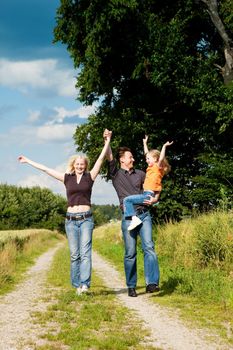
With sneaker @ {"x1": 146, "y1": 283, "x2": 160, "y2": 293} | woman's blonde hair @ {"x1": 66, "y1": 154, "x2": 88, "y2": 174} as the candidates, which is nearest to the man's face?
woman's blonde hair @ {"x1": 66, "y1": 154, "x2": 88, "y2": 174}

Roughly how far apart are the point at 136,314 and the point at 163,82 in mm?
14135

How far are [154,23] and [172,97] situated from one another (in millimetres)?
3784

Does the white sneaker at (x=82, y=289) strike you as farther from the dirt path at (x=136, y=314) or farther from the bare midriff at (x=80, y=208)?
the bare midriff at (x=80, y=208)

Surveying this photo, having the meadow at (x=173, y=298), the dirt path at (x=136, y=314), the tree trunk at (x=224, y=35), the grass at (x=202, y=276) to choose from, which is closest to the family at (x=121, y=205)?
Answer: the meadow at (x=173, y=298)

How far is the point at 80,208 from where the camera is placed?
329 inches

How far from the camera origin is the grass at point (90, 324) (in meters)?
5.23

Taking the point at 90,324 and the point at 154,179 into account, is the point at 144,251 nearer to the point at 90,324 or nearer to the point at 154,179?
the point at 154,179

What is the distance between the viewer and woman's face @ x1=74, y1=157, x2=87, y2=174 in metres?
8.38

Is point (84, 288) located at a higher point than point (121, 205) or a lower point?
lower

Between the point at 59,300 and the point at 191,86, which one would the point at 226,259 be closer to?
the point at 59,300

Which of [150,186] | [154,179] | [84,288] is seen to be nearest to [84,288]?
[84,288]

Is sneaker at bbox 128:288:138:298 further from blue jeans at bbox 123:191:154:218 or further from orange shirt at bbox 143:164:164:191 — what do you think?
orange shirt at bbox 143:164:164:191

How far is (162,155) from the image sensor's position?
27.9 feet

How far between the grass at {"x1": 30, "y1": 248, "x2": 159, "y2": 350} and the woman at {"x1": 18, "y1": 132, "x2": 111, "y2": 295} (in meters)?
Result: 0.54
